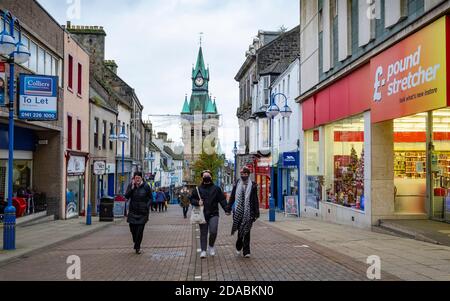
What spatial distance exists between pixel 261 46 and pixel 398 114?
37.6 m

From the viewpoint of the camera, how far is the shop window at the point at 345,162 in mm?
18203

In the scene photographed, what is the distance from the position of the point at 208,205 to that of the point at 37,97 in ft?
27.3

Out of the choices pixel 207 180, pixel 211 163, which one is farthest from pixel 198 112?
pixel 207 180

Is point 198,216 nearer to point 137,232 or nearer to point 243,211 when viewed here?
point 243,211

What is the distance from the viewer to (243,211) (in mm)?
10883

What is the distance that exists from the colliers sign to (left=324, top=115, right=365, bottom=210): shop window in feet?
7.33

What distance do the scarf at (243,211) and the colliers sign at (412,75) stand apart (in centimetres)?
479

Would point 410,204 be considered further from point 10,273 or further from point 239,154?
point 239,154

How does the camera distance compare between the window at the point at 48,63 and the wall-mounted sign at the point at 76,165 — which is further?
the wall-mounted sign at the point at 76,165

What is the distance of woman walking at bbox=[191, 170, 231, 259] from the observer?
429 inches

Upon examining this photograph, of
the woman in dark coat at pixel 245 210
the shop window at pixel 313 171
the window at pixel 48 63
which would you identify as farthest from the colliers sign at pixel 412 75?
the window at pixel 48 63

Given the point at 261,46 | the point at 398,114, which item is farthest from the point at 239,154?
the point at 398,114

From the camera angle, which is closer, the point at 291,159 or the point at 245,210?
the point at 245,210

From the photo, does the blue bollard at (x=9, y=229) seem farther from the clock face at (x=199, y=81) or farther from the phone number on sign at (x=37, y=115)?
the clock face at (x=199, y=81)
